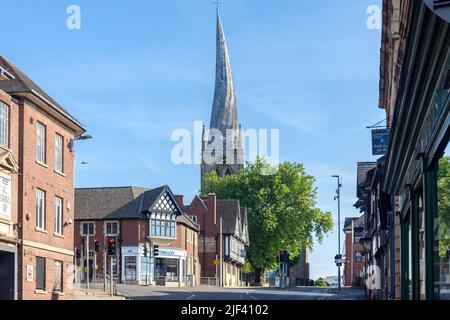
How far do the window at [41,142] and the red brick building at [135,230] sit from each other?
37149 millimetres

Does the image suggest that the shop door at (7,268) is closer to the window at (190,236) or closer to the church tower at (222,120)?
the window at (190,236)

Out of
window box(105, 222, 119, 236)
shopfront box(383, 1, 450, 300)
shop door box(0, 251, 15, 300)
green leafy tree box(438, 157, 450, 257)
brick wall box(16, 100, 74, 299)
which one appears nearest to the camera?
shopfront box(383, 1, 450, 300)

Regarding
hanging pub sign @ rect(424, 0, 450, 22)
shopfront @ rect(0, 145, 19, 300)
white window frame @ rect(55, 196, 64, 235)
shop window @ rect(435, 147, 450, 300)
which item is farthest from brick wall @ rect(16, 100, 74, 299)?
hanging pub sign @ rect(424, 0, 450, 22)

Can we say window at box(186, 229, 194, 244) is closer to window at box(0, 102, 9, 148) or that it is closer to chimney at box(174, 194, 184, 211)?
chimney at box(174, 194, 184, 211)

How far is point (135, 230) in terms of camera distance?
74.0 metres

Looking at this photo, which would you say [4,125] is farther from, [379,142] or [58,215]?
[379,142]

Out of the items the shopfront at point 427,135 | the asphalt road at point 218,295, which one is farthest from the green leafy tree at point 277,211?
the shopfront at point 427,135

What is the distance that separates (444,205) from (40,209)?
28.6m

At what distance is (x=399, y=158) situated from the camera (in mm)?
12680

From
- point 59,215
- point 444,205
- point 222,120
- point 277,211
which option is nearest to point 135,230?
point 277,211

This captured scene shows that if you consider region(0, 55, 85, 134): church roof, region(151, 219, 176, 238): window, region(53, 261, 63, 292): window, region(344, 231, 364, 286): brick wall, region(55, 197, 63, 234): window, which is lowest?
region(344, 231, 364, 286): brick wall

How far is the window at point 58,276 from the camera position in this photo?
118 ft

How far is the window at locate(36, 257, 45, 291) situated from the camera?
33500mm
